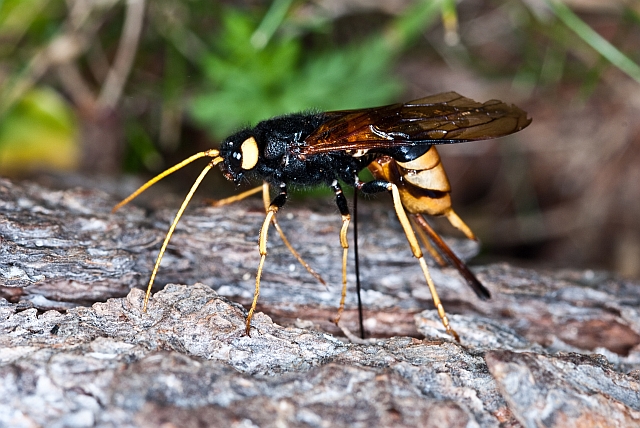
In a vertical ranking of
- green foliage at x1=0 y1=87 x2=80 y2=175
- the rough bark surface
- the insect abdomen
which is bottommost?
the rough bark surface

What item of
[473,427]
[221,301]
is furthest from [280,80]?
[473,427]

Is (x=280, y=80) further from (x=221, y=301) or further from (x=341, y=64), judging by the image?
(x=221, y=301)

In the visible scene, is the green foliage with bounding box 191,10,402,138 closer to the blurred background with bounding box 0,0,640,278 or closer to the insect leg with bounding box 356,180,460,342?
the blurred background with bounding box 0,0,640,278

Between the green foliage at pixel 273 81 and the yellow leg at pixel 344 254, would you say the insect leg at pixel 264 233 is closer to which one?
the yellow leg at pixel 344 254

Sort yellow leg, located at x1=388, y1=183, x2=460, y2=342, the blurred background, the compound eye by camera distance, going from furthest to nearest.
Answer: the blurred background < the compound eye < yellow leg, located at x1=388, y1=183, x2=460, y2=342

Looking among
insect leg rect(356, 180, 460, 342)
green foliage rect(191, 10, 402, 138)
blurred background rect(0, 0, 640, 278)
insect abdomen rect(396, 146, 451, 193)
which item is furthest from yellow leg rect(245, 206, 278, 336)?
green foliage rect(191, 10, 402, 138)

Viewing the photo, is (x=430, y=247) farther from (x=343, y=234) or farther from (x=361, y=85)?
(x=361, y=85)
